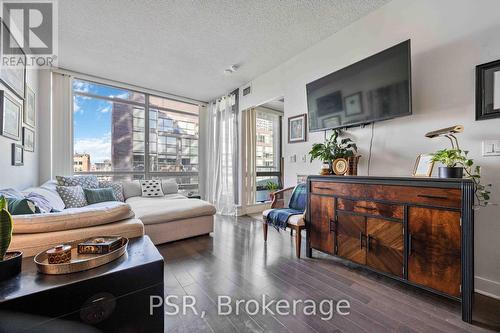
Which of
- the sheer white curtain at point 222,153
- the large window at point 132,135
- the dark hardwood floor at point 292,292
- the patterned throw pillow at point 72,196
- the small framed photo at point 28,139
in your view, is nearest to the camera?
the dark hardwood floor at point 292,292

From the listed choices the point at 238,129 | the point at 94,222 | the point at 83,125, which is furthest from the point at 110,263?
the point at 83,125

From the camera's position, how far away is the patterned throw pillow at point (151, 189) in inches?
165

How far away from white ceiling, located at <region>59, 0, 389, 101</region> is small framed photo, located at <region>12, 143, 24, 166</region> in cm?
147

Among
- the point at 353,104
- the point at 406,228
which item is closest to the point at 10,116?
the point at 353,104

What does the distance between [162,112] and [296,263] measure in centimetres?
433

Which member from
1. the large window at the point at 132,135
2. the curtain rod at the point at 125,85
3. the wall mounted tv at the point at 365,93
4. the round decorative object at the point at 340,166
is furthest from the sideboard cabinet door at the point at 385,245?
the curtain rod at the point at 125,85

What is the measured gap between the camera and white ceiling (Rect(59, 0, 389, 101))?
7.61 feet

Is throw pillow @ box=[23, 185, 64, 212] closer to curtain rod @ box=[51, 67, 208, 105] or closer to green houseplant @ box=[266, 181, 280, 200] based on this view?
curtain rod @ box=[51, 67, 208, 105]

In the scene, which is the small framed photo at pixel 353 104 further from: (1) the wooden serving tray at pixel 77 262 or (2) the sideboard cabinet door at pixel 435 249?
→ (1) the wooden serving tray at pixel 77 262

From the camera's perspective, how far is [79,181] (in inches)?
→ 142

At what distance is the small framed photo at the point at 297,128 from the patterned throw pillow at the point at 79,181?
3321mm

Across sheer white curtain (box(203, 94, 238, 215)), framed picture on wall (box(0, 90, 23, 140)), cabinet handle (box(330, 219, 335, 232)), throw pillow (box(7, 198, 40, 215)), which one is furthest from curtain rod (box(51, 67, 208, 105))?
cabinet handle (box(330, 219, 335, 232))

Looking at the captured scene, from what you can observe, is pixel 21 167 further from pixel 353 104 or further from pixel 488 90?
pixel 488 90

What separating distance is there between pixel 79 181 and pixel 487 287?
4.98m
